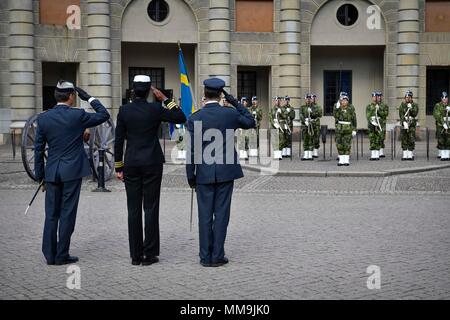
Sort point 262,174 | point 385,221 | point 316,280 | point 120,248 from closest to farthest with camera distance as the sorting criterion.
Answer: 1. point 316,280
2. point 120,248
3. point 385,221
4. point 262,174

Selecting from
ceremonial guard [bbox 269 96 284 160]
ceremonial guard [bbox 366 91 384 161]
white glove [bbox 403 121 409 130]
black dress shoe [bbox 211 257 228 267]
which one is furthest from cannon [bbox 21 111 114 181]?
white glove [bbox 403 121 409 130]

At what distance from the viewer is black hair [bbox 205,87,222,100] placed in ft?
26.1

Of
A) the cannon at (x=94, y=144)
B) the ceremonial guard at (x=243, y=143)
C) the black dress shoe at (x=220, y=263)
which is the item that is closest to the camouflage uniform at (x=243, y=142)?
the ceremonial guard at (x=243, y=143)

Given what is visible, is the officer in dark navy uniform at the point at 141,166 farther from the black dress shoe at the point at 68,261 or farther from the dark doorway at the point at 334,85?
the dark doorway at the point at 334,85

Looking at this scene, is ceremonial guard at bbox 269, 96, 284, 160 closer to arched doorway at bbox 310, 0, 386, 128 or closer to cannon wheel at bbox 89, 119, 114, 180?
→ cannon wheel at bbox 89, 119, 114, 180

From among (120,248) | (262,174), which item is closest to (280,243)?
(120,248)

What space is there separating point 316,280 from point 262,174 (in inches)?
449

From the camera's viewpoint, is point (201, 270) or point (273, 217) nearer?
point (201, 270)

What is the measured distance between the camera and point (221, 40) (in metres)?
30.1

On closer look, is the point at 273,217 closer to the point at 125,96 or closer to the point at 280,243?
the point at 280,243

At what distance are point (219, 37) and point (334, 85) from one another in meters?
6.55

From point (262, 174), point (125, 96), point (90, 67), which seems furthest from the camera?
point (125, 96)

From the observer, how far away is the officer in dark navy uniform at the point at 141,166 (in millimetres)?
7914

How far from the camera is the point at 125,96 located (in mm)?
31328
